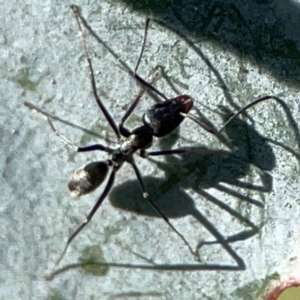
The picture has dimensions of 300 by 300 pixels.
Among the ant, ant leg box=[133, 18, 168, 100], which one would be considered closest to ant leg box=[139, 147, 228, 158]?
the ant

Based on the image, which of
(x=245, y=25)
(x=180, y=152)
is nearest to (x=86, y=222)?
(x=180, y=152)

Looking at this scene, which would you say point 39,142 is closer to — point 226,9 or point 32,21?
point 32,21

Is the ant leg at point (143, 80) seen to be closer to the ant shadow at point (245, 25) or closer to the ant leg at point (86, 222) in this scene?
the ant shadow at point (245, 25)

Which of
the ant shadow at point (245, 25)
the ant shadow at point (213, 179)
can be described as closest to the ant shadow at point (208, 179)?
the ant shadow at point (213, 179)

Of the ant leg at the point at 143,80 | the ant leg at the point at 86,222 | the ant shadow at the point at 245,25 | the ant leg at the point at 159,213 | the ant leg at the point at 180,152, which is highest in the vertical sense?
the ant shadow at the point at 245,25

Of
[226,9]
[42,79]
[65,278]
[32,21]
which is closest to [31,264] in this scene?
[65,278]

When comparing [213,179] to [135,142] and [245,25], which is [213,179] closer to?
[135,142]

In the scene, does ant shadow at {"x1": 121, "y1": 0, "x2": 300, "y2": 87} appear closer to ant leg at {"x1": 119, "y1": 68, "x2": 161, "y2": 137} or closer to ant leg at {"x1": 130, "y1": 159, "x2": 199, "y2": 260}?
ant leg at {"x1": 119, "y1": 68, "x2": 161, "y2": 137}
